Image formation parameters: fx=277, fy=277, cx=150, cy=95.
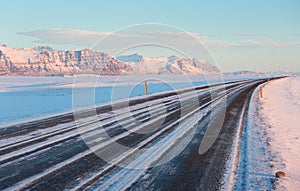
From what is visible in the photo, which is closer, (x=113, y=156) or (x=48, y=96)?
(x=113, y=156)

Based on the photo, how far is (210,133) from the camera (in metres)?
8.31

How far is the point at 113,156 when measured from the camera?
5.95m

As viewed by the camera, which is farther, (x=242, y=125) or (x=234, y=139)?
(x=242, y=125)

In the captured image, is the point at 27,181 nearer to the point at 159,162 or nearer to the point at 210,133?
the point at 159,162

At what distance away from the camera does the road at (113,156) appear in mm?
4520

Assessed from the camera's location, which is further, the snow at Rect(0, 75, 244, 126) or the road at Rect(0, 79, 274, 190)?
the snow at Rect(0, 75, 244, 126)

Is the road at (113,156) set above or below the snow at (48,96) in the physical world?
above

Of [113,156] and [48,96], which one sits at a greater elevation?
[113,156]

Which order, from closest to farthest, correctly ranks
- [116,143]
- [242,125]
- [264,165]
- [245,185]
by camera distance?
[245,185], [264,165], [116,143], [242,125]

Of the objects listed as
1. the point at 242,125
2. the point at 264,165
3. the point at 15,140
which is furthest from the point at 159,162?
the point at 242,125

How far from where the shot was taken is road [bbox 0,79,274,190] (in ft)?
14.8

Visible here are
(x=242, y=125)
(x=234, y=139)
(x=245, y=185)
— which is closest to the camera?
(x=245, y=185)

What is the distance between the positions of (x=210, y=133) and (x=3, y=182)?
567cm

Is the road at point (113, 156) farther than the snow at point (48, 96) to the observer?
No
